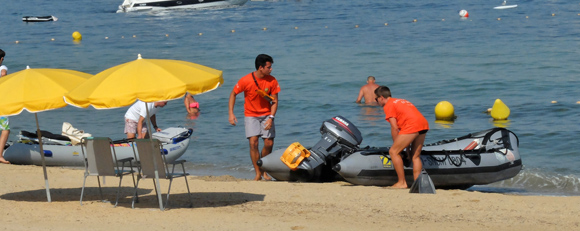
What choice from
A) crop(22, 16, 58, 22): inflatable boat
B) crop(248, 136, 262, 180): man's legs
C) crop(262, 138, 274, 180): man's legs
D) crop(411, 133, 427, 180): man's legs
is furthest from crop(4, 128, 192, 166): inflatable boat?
crop(22, 16, 58, 22): inflatable boat

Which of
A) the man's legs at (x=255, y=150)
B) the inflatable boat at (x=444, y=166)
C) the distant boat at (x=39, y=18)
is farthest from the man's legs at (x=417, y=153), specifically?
the distant boat at (x=39, y=18)

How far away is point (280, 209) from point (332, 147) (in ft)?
6.36

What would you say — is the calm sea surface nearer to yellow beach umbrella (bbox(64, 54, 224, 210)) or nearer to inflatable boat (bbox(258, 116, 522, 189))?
inflatable boat (bbox(258, 116, 522, 189))

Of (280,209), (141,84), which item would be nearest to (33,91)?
A: (141,84)

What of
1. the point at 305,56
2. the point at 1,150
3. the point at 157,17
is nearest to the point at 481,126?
the point at 1,150

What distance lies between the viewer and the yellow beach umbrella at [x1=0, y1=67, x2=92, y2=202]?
21.5ft

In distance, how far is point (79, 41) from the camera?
107ft

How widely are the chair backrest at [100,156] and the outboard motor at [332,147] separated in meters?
2.53

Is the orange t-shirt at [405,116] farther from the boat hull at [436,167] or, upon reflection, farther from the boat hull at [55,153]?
the boat hull at [55,153]

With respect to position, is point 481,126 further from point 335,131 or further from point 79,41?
point 79,41

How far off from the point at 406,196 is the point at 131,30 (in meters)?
30.1

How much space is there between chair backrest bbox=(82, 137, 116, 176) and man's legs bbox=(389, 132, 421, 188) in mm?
A: 3158

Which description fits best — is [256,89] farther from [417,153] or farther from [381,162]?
[417,153]

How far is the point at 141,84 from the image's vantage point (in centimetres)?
627
